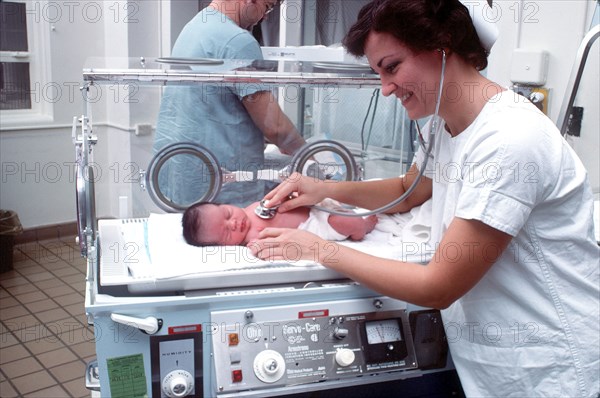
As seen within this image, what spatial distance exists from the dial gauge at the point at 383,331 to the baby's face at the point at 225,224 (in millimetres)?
391

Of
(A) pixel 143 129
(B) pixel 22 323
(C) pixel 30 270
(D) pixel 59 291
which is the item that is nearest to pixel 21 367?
(B) pixel 22 323

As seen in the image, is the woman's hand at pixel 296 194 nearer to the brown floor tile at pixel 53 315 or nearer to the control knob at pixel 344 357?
the control knob at pixel 344 357

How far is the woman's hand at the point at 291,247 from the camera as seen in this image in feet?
3.54

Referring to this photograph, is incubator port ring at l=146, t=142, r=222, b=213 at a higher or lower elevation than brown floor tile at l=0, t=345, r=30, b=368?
higher

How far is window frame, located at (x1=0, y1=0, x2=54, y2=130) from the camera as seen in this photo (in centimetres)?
366

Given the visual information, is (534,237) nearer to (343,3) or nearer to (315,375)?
(315,375)

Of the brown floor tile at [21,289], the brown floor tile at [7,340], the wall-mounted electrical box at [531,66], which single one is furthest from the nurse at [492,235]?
the brown floor tile at [21,289]

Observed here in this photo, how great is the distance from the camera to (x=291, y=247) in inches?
43.5

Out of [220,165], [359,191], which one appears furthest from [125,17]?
[359,191]

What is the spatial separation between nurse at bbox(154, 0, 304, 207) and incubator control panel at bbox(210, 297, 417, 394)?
55cm

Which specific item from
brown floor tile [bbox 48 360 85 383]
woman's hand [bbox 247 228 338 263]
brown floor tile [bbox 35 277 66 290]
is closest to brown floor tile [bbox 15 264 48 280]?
brown floor tile [bbox 35 277 66 290]

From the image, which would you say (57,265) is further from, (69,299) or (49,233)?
(69,299)

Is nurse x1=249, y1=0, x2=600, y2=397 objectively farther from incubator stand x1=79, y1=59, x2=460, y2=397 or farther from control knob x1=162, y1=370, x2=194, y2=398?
control knob x1=162, y1=370, x2=194, y2=398

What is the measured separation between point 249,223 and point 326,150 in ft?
1.16
